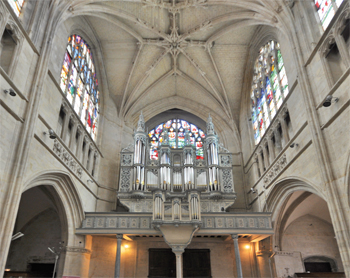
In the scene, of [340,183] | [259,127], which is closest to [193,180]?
[259,127]

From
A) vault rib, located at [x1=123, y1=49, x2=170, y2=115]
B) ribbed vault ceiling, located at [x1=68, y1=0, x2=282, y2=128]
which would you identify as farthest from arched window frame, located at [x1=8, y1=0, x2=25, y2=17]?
vault rib, located at [x1=123, y1=49, x2=170, y2=115]

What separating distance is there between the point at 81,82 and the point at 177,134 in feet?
27.6

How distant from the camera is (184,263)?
15.5 m

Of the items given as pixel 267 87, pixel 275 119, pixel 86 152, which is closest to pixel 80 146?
pixel 86 152

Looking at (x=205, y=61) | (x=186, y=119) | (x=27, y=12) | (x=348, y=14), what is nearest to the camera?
(x=348, y=14)

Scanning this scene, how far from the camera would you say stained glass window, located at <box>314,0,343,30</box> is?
9834 mm

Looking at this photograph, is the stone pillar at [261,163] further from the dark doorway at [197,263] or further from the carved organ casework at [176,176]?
the dark doorway at [197,263]

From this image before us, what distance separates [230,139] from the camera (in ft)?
66.4

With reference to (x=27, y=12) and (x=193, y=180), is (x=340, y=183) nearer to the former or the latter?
(x=193, y=180)

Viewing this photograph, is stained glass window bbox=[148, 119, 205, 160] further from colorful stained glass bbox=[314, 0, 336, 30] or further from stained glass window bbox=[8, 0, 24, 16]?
stained glass window bbox=[8, 0, 24, 16]

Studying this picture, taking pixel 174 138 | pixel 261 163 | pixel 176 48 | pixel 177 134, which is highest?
pixel 176 48

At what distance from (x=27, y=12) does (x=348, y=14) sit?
10.3 metres

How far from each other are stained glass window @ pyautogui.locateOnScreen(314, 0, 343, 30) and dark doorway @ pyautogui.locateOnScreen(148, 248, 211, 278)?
11779 millimetres

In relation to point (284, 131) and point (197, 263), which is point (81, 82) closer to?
point (284, 131)
